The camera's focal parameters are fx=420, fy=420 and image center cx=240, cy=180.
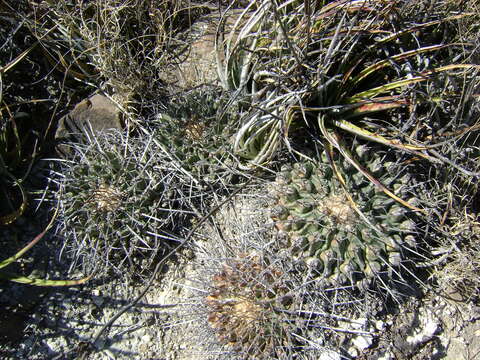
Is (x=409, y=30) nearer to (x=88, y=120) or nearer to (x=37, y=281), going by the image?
(x=88, y=120)

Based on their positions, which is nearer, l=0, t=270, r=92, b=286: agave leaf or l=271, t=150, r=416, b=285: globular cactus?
l=271, t=150, r=416, b=285: globular cactus

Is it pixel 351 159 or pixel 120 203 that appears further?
pixel 120 203

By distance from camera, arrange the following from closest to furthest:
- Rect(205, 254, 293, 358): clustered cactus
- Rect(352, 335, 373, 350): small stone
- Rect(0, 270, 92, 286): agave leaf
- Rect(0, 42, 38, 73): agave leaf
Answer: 1. Rect(205, 254, 293, 358): clustered cactus
2. Rect(352, 335, 373, 350): small stone
3. Rect(0, 270, 92, 286): agave leaf
4. Rect(0, 42, 38, 73): agave leaf

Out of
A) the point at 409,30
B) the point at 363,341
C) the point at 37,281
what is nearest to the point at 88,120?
the point at 37,281

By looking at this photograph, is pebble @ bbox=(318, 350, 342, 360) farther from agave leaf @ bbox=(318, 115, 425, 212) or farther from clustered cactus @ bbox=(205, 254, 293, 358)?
agave leaf @ bbox=(318, 115, 425, 212)

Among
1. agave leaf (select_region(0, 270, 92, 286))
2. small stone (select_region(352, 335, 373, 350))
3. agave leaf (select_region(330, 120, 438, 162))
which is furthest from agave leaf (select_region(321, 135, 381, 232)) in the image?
agave leaf (select_region(0, 270, 92, 286))

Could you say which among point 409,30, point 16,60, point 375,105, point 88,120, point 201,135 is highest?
point 16,60

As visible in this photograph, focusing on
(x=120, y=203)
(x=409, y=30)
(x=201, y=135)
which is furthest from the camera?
(x=201, y=135)
